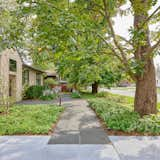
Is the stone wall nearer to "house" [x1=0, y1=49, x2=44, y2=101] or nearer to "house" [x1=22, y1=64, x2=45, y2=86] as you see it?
"house" [x1=0, y1=49, x2=44, y2=101]

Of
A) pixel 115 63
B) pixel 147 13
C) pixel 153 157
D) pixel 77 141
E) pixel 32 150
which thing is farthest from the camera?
pixel 115 63

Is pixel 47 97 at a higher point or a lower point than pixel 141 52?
lower

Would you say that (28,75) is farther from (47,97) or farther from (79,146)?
(79,146)

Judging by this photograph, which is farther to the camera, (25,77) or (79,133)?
(25,77)

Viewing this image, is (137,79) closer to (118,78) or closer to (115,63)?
(115,63)

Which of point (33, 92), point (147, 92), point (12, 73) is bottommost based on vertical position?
point (33, 92)

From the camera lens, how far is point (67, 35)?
24.6 ft

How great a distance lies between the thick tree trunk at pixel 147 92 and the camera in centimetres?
936

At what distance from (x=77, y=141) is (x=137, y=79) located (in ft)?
14.7

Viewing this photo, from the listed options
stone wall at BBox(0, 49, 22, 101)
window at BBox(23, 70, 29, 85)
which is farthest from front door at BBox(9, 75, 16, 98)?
window at BBox(23, 70, 29, 85)

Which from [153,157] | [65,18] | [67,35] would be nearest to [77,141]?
[153,157]

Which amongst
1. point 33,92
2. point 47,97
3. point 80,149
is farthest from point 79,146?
point 33,92

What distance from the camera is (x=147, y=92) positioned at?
31.0 ft

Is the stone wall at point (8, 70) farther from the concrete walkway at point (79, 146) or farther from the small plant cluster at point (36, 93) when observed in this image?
the concrete walkway at point (79, 146)
